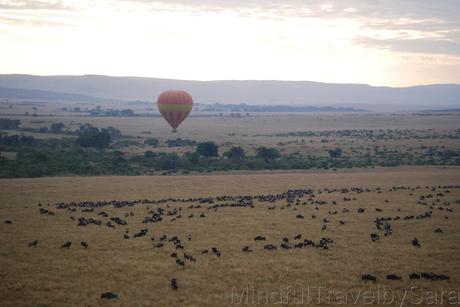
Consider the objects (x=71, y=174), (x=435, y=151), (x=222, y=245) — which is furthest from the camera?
(x=435, y=151)

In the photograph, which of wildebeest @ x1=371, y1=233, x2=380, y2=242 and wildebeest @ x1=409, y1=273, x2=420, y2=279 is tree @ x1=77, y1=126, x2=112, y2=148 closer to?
wildebeest @ x1=371, y1=233, x2=380, y2=242

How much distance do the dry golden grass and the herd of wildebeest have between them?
0.23 meters

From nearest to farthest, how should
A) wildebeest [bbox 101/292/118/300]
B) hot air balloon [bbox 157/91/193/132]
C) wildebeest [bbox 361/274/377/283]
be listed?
wildebeest [bbox 101/292/118/300]
wildebeest [bbox 361/274/377/283]
hot air balloon [bbox 157/91/193/132]

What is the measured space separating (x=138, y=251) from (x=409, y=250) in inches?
415

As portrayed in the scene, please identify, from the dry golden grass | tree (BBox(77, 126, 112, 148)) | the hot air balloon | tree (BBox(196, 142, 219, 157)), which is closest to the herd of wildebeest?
the dry golden grass

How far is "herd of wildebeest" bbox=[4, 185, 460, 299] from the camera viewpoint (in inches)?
787

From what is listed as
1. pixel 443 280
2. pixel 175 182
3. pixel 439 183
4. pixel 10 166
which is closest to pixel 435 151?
pixel 439 183

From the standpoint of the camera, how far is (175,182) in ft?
139

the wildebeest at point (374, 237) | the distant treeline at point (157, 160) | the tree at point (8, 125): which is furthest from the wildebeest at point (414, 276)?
the tree at point (8, 125)

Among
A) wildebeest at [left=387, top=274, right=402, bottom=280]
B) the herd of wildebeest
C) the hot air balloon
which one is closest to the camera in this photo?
wildebeest at [left=387, top=274, right=402, bottom=280]

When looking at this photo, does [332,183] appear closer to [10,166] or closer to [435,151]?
[10,166]

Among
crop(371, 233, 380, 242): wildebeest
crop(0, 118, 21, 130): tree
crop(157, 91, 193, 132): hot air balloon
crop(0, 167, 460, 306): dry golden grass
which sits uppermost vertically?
crop(157, 91, 193, 132): hot air balloon

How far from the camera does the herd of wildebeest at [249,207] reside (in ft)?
65.6

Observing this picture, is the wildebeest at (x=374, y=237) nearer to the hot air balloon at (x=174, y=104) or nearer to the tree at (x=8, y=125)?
the hot air balloon at (x=174, y=104)
